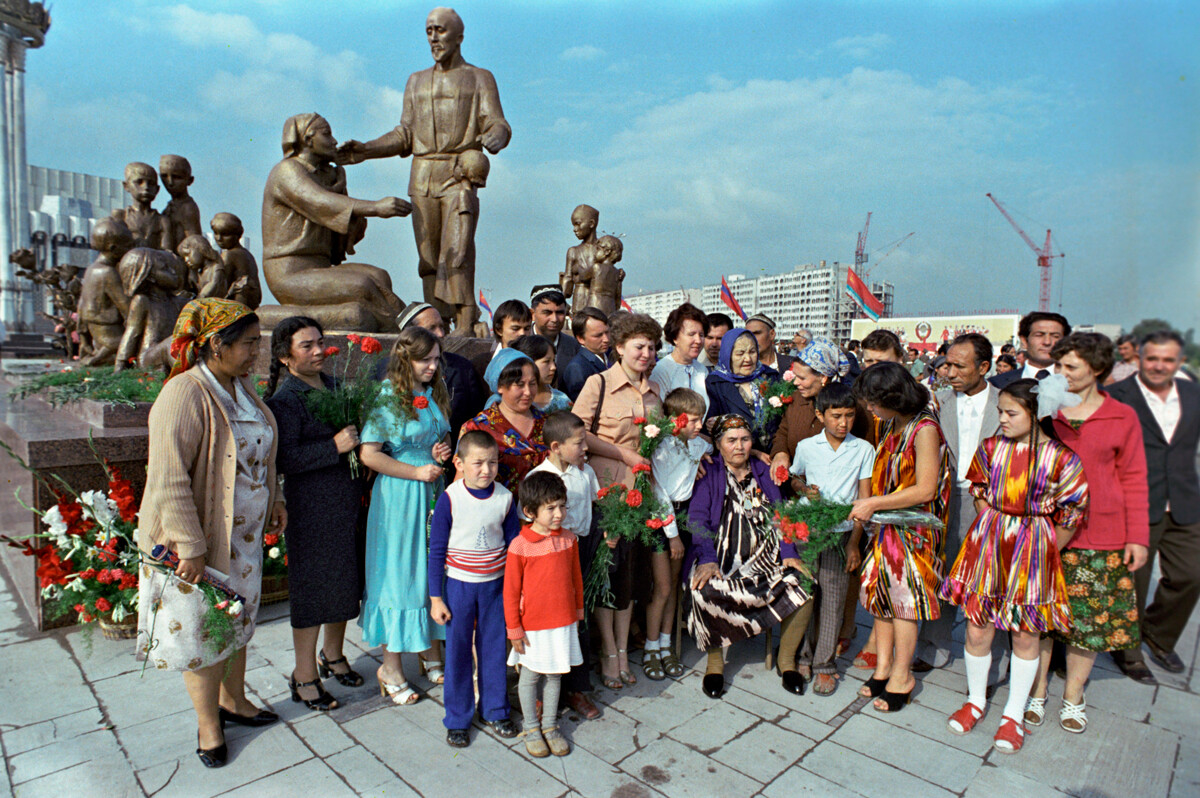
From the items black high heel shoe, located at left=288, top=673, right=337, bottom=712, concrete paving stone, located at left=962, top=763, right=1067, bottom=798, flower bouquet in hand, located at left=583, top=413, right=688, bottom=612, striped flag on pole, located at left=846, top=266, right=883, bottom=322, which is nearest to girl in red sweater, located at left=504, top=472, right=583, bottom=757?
flower bouquet in hand, located at left=583, top=413, right=688, bottom=612

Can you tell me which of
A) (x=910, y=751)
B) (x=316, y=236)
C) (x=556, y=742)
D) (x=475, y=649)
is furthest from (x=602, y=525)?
(x=316, y=236)

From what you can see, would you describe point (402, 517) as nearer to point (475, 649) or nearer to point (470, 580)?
point (470, 580)

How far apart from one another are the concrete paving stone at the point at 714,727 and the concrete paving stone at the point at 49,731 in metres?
2.60

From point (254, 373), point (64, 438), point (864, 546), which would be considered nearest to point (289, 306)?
point (254, 373)

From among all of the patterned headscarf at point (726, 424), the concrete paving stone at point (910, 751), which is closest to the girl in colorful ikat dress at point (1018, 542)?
the concrete paving stone at point (910, 751)

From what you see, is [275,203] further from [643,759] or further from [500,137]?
[643,759]

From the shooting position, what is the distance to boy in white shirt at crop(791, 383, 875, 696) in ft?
10.8

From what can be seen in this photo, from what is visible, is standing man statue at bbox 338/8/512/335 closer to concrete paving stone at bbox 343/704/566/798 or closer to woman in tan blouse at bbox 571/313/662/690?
woman in tan blouse at bbox 571/313/662/690

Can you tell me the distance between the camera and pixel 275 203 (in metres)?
5.68

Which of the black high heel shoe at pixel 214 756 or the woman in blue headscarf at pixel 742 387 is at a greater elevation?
the woman in blue headscarf at pixel 742 387

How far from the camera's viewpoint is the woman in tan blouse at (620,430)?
3.27 meters

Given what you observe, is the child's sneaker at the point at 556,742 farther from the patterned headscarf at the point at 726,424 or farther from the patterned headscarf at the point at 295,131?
the patterned headscarf at the point at 295,131

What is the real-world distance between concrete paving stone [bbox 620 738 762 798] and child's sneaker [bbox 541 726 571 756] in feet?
0.81

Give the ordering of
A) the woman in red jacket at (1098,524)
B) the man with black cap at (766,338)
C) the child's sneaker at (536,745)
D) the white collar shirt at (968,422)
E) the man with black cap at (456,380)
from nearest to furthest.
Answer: the woman in red jacket at (1098,524)
the child's sneaker at (536,745)
the white collar shirt at (968,422)
the man with black cap at (456,380)
the man with black cap at (766,338)
